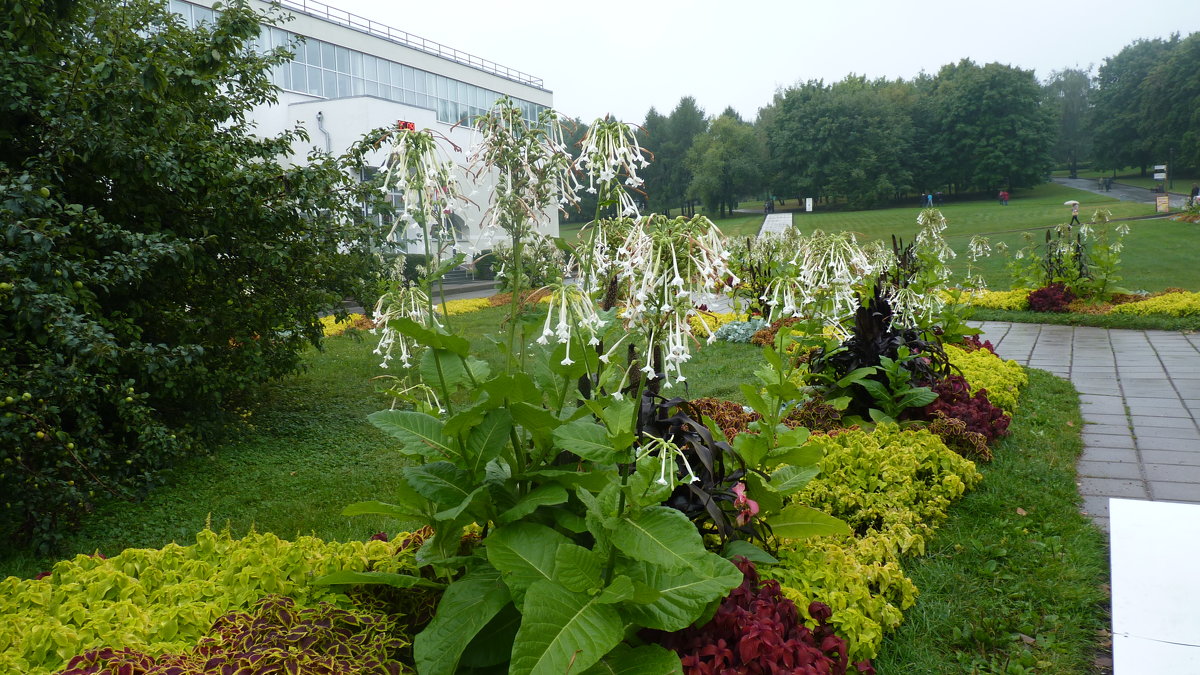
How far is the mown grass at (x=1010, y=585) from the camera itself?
262 centimetres

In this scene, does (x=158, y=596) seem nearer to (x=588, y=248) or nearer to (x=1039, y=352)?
(x=588, y=248)

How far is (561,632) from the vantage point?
1847mm

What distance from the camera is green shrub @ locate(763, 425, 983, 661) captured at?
265cm

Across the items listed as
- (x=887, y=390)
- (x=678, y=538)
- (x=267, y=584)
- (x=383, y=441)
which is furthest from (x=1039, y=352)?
(x=267, y=584)

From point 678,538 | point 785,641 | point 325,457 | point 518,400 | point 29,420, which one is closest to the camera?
point 678,538

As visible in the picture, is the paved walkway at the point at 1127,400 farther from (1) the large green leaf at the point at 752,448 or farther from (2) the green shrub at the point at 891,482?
(1) the large green leaf at the point at 752,448

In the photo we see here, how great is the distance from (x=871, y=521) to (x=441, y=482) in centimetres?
223

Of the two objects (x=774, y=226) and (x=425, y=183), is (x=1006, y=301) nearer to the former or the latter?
(x=774, y=226)

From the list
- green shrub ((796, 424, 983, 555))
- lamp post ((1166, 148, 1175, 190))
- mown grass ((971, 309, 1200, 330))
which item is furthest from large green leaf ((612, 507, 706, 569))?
lamp post ((1166, 148, 1175, 190))

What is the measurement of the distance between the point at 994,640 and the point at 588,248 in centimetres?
215

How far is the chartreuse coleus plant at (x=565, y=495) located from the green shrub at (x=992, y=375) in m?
3.72

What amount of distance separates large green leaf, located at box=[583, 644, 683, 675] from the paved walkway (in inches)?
115

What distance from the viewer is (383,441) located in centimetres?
565

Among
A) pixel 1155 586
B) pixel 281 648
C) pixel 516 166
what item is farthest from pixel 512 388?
pixel 1155 586
